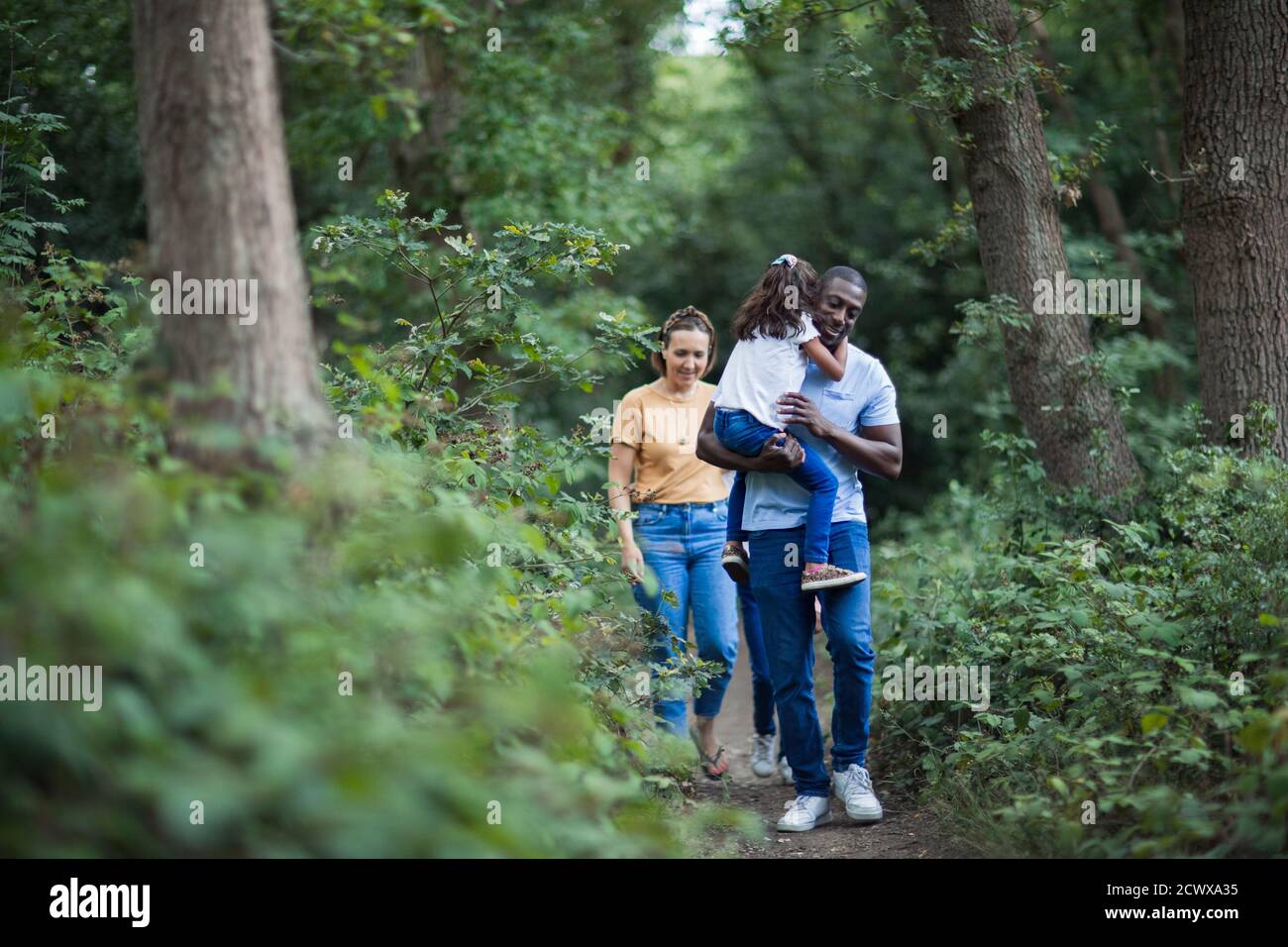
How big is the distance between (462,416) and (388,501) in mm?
2011

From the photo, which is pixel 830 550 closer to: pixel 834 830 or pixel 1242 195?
pixel 834 830

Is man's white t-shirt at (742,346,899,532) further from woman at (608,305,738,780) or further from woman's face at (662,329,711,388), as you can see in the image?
woman's face at (662,329,711,388)

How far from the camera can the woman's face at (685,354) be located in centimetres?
604

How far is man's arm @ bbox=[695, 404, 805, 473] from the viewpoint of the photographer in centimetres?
477

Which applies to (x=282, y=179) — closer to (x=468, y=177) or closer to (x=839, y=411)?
(x=839, y=411)

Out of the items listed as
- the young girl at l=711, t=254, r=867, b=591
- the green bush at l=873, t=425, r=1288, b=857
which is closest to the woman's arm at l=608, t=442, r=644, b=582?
the young girl at l=711, t=254, r=867, b=591

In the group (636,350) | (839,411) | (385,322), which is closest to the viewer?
(839,411)

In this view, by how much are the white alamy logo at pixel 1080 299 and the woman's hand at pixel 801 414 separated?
2349mm

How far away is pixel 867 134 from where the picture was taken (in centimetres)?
1762

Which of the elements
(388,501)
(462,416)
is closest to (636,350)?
(462,416)

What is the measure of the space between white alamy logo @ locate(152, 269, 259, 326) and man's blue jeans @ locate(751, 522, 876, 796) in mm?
2440

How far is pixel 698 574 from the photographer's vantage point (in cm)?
591

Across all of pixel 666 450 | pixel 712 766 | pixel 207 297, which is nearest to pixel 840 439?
pixel 666 450
